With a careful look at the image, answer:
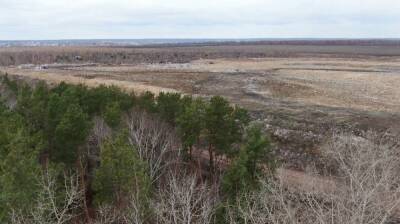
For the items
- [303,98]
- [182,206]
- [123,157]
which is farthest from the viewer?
[303,98]

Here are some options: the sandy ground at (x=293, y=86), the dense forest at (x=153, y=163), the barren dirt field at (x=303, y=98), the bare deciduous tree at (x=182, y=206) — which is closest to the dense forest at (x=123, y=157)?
the dense forest at (x=153, y=163)

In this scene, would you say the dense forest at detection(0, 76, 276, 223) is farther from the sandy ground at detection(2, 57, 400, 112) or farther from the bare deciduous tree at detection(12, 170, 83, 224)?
the sandy ground at detection(2, 57, 400, 112)

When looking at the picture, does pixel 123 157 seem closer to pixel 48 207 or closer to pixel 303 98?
pixel 48 207

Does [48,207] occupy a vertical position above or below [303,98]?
above

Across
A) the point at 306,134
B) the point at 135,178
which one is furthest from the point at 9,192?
the point at 306,134

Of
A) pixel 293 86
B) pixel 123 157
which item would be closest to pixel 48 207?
pixel 123 157

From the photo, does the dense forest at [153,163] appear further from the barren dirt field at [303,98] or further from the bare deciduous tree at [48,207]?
the barren dirt field at [303,98]

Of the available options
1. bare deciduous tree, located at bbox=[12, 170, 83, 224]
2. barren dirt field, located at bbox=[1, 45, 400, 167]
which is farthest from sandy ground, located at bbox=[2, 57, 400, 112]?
Answer: bare deciduous tree, located at bbox=[12, 170, 83, 224]

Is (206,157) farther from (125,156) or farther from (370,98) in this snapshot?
(370,98)
